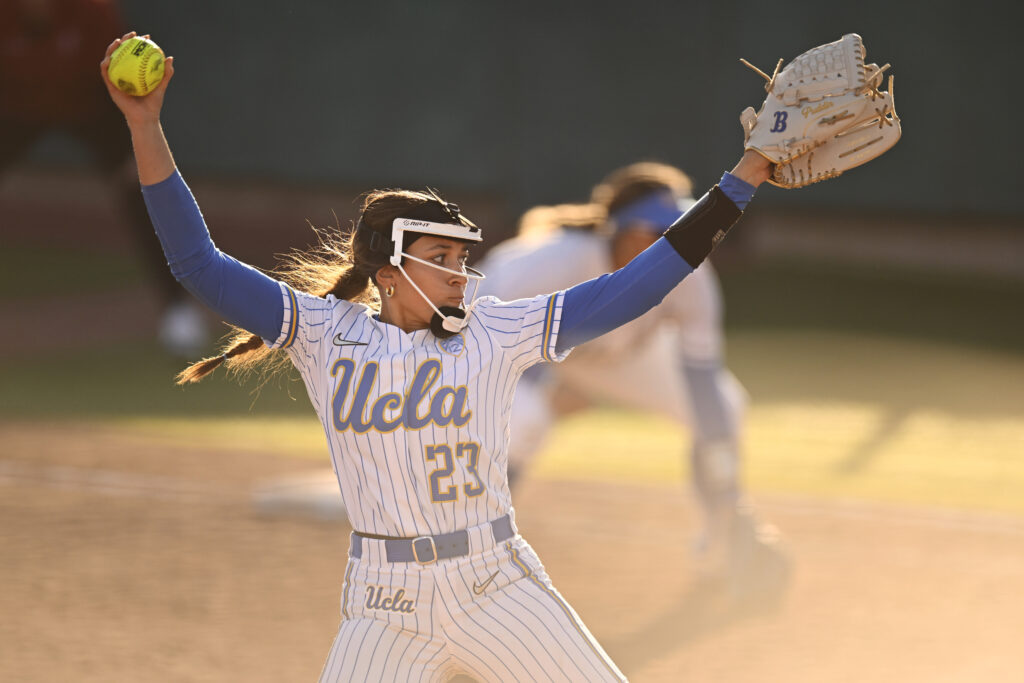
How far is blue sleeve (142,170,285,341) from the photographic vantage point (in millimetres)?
3145

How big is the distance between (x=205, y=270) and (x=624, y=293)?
0.95 metres

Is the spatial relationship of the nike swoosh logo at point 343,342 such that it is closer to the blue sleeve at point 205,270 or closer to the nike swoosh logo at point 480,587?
the blue sleeve at point 205,270

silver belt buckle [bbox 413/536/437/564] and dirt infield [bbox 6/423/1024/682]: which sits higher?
silver belt buckle [bbox 413/536/437/564]

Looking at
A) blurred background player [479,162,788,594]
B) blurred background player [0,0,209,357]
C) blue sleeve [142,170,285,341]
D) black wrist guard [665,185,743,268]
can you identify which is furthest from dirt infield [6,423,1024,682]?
blurred background player [0,0,209,357]

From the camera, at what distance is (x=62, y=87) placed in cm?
1325

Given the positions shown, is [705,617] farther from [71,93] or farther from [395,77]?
[395,77]

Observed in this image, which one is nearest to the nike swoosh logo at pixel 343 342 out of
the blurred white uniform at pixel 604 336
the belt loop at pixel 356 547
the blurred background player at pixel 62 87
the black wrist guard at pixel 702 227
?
the belt loop at pixel 356 547

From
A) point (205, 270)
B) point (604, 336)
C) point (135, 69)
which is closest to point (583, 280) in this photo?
point (604, 336)

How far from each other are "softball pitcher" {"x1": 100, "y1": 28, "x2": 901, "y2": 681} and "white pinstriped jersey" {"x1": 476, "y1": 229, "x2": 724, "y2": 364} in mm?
2977

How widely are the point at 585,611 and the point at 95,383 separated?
778 centimetres

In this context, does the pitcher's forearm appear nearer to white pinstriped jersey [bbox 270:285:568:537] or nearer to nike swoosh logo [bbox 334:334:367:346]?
white pinstriped jersey [bbox 270:285:568:537]

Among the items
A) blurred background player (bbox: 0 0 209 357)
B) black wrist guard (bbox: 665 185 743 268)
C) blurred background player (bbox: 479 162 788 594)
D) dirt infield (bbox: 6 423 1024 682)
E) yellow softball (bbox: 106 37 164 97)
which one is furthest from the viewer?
blurred background player (bbox: 0 0 209 357)

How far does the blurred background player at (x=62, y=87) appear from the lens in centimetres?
1314

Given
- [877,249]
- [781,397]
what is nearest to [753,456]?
[781,397]
